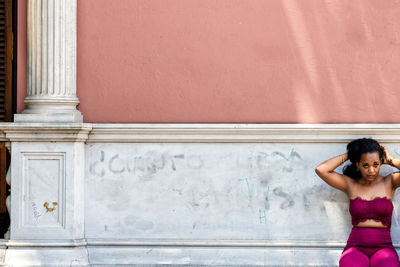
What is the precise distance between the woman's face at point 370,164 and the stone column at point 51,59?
2528mm

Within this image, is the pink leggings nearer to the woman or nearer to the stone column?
the woman

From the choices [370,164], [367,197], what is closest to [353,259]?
[367,197]

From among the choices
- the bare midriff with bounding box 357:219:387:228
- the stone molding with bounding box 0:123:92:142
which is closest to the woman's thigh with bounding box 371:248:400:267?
the bare midriff with bounding box 357:219:387:228

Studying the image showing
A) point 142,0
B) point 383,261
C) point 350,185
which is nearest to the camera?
point 383,261

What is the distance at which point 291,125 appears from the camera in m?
7.14

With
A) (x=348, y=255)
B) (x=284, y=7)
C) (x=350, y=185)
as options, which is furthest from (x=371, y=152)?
(x=284, y=7)

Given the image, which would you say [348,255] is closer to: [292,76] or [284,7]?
[292,76]

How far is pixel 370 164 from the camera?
21.7 feet

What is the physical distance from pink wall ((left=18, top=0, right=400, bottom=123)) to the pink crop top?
806 millimetres

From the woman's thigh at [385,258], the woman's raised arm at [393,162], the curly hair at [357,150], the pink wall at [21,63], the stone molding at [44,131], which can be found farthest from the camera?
the pink wall at [21,63]

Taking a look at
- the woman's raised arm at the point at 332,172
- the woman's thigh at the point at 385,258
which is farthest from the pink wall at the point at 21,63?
the woman's thigh at the point at 385,258

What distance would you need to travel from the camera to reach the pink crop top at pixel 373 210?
671cm

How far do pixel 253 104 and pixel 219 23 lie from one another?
0.79 metres

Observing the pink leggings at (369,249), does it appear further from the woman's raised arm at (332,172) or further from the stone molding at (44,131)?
the stone molding at (44,131)
